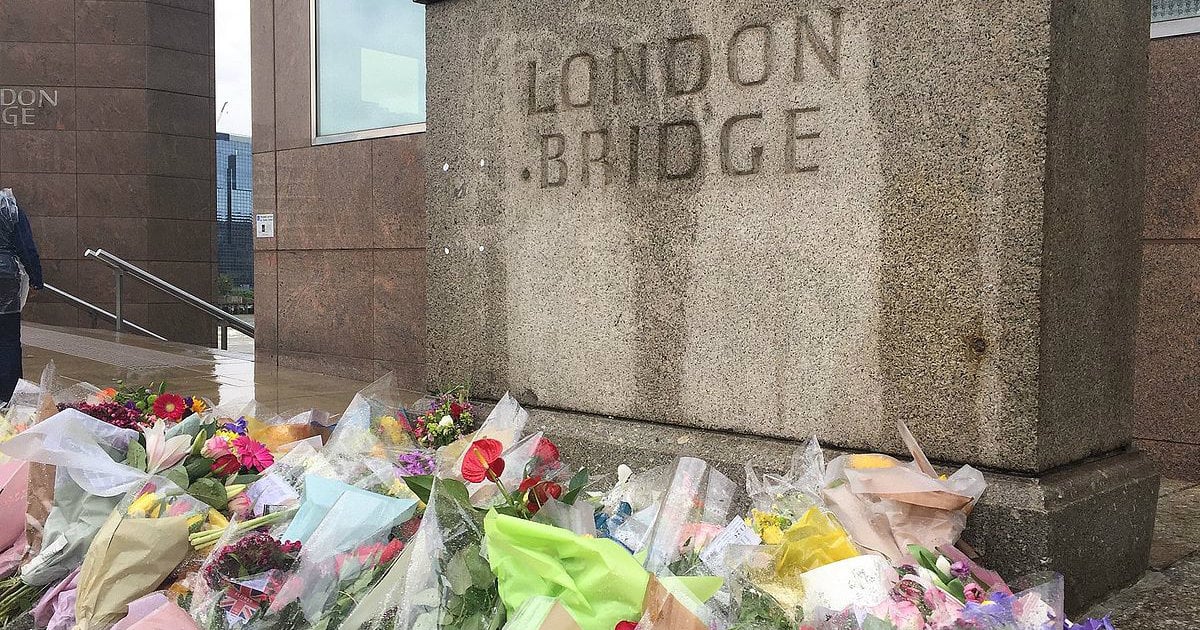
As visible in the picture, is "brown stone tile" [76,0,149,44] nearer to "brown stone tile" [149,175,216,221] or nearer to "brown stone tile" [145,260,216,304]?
"brown stone tile" [149,175,216,221]

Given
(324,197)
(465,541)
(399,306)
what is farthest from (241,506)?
(324,197)

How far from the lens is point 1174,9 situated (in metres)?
4.39

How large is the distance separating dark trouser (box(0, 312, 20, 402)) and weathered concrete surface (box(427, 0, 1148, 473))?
4.16 meters

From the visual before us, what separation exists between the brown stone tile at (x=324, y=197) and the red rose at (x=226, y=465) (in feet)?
15.9

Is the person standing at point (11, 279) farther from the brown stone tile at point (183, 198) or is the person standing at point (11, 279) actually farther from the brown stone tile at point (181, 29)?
the brown stone tile at point (181, 29)

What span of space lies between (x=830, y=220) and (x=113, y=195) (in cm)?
1506

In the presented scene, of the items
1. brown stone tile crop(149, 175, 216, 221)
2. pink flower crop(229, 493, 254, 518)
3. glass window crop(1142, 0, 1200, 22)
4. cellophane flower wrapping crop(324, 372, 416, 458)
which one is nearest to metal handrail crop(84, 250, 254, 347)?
brown stone tile crop(149, 175, 216, 221)

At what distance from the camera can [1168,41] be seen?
427 cm

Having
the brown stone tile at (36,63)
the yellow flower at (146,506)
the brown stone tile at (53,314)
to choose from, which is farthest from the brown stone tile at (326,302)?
the brown stone tile at (36,63)

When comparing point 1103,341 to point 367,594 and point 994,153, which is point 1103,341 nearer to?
point 994,153

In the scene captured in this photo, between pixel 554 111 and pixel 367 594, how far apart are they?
214cm

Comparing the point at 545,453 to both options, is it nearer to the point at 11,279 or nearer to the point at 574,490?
the point at 574,490

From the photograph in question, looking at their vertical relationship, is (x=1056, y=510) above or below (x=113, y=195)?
below

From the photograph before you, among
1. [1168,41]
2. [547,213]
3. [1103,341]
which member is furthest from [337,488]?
[1168,41]
